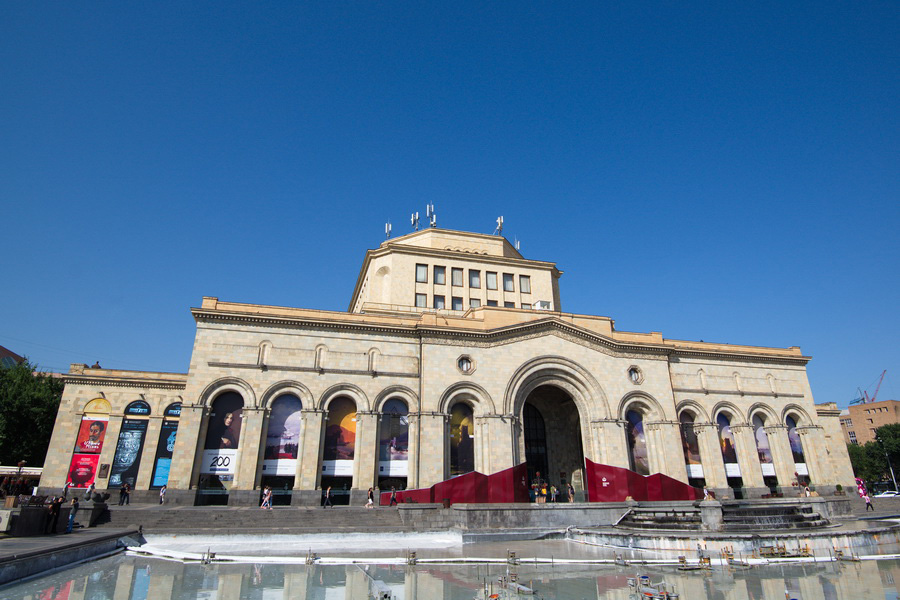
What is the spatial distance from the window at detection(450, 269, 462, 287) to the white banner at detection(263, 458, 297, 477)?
726 inches

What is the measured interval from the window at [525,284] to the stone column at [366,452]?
17.4m

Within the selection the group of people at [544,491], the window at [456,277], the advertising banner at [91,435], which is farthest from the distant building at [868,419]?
the advertising banner at [91,435]

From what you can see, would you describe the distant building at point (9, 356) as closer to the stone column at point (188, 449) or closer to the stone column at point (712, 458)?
the stone column at point (188, 449)

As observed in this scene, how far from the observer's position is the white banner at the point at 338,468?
93.4 feet

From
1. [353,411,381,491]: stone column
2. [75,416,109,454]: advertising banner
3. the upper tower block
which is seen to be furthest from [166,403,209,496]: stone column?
the upper tower block

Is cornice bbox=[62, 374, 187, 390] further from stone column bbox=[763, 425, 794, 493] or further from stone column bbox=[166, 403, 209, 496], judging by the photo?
stone column bbox=[763, 425, 794, 493]

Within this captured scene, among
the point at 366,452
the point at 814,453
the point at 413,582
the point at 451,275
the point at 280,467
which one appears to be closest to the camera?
the point at 413,582

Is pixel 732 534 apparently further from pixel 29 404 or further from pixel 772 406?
pixel 29 404

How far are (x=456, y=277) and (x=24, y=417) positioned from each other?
31.7 metres

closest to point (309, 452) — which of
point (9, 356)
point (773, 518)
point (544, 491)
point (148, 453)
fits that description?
point (148, 453)

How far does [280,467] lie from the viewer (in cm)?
2794

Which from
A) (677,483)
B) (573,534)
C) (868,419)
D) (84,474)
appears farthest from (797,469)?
(868,419)

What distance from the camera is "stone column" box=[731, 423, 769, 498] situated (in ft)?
115

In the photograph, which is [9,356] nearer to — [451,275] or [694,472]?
[451,275]
